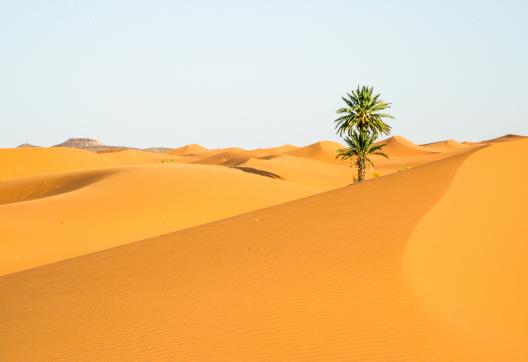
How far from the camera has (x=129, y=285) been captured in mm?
11008

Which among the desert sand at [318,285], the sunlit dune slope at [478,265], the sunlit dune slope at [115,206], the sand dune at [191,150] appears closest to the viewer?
the desert sand at [318,285]

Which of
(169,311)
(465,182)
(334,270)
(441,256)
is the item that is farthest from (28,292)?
(465,182)

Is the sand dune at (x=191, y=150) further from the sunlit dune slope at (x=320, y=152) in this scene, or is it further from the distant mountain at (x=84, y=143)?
the sunlit dune slope at (x=320, y=152)

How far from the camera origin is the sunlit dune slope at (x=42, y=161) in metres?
71.9

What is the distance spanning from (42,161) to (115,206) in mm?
49577

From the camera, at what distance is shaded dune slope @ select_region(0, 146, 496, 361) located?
7.56 m

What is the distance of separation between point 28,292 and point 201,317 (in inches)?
176

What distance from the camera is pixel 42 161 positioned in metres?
74.1

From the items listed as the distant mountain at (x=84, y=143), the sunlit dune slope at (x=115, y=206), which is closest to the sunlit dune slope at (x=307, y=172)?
the sunlit dune slope at (x=115, y=206)

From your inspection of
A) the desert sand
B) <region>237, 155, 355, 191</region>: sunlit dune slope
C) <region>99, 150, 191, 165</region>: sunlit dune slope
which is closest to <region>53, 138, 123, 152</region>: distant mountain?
<region>99, 150, 191, 165</region>: sunlit dune slope

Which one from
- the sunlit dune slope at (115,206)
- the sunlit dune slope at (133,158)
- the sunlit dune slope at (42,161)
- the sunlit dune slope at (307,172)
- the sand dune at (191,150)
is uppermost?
the sand dune at (191,150)

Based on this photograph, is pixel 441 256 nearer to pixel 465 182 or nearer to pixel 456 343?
pixel 456 343

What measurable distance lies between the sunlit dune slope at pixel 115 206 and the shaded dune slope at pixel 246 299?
25.5 ft

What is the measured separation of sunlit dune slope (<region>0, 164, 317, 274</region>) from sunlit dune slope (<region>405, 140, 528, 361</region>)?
12.2 m
